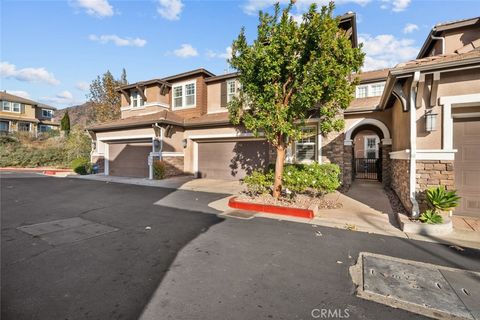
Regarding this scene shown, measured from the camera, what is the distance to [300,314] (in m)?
2.61

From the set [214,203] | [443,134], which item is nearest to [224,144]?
[214,203]

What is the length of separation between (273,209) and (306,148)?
5410 mm

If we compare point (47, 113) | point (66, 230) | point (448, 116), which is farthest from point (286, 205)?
point (47, 113)

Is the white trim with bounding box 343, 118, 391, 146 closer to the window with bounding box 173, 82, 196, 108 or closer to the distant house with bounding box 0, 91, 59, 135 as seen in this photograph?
the window with bounding box 173, 82, 196, 108

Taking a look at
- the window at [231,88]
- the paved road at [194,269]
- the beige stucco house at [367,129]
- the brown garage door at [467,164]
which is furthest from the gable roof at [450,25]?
the paved road at [194,269]

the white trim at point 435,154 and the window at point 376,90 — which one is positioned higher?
the window at point 376,90

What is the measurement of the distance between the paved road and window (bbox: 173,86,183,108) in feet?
39.3

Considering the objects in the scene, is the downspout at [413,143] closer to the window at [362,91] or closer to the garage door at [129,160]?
the window at [362,91]

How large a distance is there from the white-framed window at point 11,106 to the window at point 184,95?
31.9 m

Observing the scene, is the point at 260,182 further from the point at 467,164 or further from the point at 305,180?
the point at 467,164

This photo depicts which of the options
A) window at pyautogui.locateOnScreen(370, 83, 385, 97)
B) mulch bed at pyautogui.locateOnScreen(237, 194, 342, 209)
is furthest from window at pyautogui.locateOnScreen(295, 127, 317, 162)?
window at pyautogui.locateOnScreen(370, 83, 385, 97)

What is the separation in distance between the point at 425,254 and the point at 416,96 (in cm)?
400

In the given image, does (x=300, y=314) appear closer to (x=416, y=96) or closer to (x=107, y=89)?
(x=416, y=96)

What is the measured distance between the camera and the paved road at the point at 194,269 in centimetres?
269
